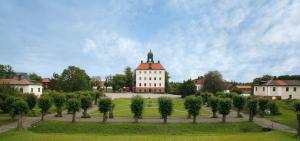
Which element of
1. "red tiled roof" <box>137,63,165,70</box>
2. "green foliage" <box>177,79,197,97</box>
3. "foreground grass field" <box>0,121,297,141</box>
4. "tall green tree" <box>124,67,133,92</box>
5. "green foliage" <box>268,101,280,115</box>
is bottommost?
"foreground grass field" <box>0,121,297,141</box>

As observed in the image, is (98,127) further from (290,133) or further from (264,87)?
(264,87)

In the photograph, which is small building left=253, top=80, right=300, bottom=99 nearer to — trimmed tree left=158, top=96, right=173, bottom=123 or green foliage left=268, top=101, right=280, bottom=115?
green foliage left=268, top=101, right=280, bottom=115

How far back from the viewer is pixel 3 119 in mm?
52219

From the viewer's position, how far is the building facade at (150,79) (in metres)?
146

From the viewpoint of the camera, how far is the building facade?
146m

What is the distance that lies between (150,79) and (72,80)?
1938 inches

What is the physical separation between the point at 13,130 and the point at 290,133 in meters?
34.4

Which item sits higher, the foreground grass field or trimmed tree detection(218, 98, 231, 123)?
trimmed tree detection(218, 98, 231, 123)

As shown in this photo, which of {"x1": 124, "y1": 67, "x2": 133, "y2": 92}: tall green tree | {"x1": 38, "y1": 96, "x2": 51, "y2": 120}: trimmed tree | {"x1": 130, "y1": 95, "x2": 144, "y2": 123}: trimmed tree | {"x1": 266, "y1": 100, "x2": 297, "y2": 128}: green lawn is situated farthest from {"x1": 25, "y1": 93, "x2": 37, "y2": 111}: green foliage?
{"x1": 124, "y1": 67, "x2": 133, "y2": 92}: tall green tree

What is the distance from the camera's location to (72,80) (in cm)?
10356

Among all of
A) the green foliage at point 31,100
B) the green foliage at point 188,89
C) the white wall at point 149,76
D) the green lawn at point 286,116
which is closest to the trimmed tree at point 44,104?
the green foliage at point 31,100

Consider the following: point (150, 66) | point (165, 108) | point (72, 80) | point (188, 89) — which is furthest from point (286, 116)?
point (150, 66)

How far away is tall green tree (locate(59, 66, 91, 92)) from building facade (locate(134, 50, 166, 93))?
4428 cm

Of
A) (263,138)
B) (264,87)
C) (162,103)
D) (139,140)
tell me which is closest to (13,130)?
(139,140)
